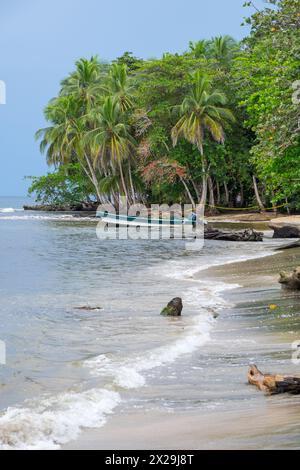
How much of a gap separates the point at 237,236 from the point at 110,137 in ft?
79.7

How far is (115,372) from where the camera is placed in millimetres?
7570

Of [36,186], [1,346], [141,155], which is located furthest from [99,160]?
[1,346]

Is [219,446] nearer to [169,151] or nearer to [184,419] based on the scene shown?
[184,419]

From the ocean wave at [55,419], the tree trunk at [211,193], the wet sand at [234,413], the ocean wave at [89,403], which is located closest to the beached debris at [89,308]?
the ocean wave at [89,403]

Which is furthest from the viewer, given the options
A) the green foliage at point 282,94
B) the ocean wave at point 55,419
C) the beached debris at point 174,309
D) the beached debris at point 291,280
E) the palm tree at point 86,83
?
the palm tree at point 86,83

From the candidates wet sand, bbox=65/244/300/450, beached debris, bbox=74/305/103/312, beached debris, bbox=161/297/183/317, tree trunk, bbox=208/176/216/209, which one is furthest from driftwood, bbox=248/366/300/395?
tree trunk, bbox=208/176/216/209

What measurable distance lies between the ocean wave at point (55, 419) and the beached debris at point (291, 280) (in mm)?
7024

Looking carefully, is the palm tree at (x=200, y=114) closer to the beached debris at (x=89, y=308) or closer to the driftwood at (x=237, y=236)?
the driftwood at (x=237, y=236)

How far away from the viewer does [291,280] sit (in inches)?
519

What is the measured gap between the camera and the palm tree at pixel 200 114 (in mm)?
46312

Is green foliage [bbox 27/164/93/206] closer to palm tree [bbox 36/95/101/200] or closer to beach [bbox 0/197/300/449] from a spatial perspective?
palm tree [bbox 36/95/101/200]

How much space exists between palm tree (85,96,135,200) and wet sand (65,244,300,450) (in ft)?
134

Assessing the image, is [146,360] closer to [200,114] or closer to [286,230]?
[286,230]

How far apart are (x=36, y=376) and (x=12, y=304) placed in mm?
6320
